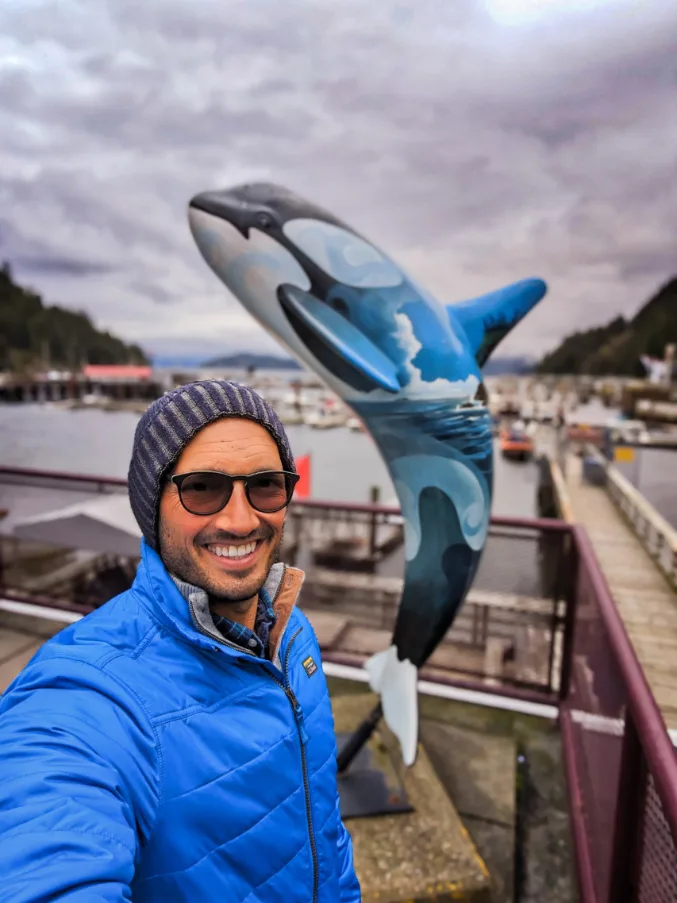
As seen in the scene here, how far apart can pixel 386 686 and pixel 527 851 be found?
0.93 meters

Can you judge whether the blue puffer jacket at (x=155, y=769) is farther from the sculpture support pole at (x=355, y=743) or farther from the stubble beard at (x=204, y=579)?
the sculpture support pole at (x=355, y=743)

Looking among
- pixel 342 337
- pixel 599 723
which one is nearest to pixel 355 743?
pixel 599 723

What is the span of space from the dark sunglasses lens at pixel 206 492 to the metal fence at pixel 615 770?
1098mm

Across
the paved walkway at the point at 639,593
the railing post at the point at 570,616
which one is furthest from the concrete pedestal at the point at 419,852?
the paved walkway at the point at 639,593

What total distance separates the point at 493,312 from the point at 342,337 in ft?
2.47

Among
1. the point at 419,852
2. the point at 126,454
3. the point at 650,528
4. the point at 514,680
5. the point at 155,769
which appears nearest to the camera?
the point at 155,769

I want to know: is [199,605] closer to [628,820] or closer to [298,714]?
[298,714]

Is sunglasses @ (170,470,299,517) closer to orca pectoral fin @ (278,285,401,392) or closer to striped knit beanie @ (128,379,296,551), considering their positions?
striped knit beanie @ (128,379,296,551)

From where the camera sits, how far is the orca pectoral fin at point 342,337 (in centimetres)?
231

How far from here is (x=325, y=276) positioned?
2.43 meters

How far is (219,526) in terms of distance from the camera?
0.98 m

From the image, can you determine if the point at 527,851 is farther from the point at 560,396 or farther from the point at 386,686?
the point at 560,396

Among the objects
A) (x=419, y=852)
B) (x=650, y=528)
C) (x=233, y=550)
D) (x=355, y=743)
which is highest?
(x=233, y=550)

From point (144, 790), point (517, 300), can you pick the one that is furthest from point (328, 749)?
point (517, 300)
